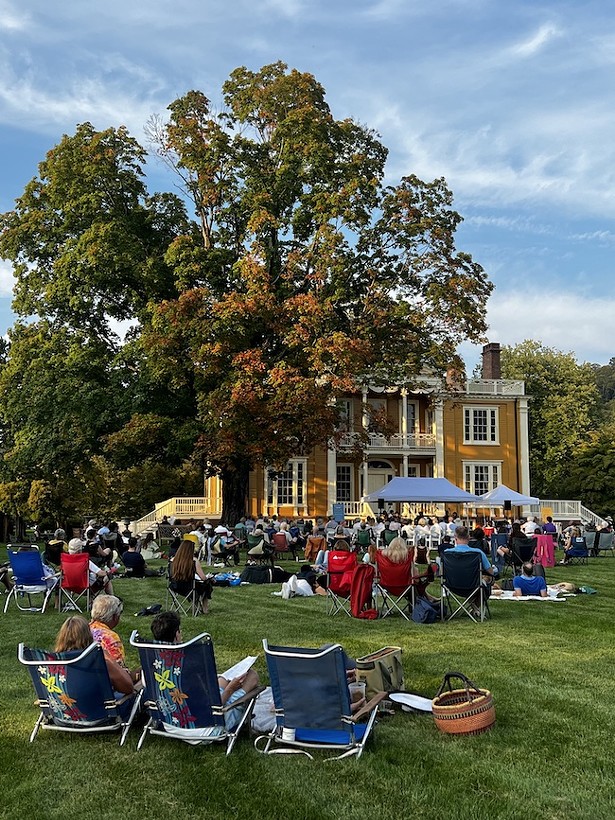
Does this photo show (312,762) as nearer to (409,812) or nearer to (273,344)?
(409,812)

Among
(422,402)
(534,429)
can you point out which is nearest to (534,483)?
(534,429)

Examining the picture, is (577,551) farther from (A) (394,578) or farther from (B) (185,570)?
(B) (185,570)

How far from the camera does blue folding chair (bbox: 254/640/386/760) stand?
475 centimetres

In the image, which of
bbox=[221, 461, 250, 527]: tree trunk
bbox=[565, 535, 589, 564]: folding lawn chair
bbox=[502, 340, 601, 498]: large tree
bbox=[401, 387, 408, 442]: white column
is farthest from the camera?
bbox=[502, 340, 601, 498]: large tree

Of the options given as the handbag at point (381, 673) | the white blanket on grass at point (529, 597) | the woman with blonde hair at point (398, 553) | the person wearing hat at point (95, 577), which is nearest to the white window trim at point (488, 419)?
the white blanket on grass at point (529, 597)

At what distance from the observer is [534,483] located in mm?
47406

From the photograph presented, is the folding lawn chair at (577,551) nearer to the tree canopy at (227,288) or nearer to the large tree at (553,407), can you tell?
the tree canopy at (227,288)

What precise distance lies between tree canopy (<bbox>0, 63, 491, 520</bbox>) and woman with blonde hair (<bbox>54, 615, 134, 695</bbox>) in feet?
50.9

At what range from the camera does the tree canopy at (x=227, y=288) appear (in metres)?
22.0

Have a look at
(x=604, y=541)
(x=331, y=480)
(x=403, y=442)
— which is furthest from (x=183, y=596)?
(x=403, y=442)

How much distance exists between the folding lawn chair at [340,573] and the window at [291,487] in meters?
25.3

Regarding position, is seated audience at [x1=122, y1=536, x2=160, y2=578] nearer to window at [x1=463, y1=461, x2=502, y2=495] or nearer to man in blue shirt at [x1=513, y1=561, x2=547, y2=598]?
man in blue shirt at [x1=513, y1=561, x2=547, y2=598]

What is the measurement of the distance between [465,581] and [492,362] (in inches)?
1315

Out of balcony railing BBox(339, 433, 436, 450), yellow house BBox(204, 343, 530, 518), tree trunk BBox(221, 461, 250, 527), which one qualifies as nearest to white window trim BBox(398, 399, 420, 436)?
yellow house BBox(204, 343, 530, 518)
